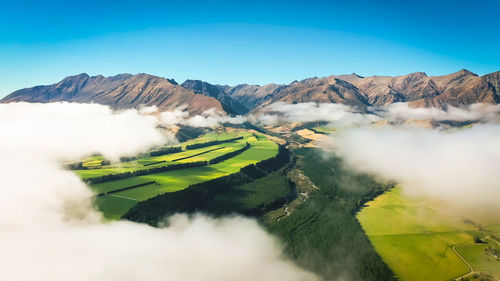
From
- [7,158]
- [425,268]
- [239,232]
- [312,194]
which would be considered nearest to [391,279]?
[425,268]

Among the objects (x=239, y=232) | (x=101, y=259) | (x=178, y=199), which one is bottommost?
(x=239, y=232)

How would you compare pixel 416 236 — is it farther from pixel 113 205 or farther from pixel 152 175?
pixel 152 175

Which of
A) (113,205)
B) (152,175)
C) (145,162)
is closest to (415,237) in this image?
(113,205)

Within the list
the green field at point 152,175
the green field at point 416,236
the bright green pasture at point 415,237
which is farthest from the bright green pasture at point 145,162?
the green field at point 416,236

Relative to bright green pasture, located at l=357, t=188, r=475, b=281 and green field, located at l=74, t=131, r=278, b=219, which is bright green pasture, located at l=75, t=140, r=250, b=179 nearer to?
green field, located at l=74, t=131, r=278, b=219

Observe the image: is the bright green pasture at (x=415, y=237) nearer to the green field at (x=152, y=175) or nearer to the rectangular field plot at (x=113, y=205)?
the green field at (x=152, y=175)

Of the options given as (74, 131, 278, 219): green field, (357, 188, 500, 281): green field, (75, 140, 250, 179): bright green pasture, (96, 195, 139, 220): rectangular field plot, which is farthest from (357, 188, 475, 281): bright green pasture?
(75, 140, 250, 179): bright green pasture

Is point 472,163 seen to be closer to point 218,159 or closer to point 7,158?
point 218,159
